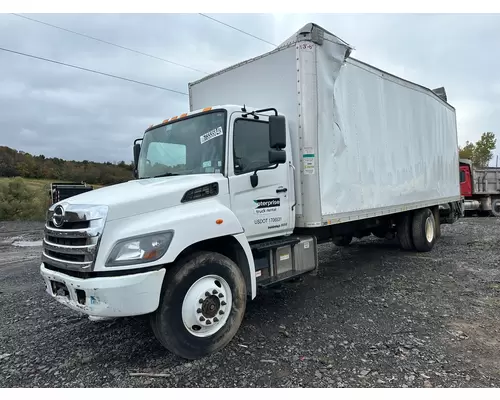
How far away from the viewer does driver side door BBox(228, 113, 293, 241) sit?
4035 mm

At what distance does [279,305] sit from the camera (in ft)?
16.5

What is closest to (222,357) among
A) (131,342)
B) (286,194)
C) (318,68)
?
(131,342)

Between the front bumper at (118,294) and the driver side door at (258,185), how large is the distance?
1.30 metres

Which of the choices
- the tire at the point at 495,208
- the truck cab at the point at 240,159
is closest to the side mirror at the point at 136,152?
the truck cab at the point at 240,159

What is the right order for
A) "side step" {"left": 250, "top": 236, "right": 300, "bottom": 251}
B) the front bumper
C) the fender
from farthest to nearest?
"side step" {"left": 250, "top": 236, "right": 300, "bottom": 251}
the fender
the front bumper

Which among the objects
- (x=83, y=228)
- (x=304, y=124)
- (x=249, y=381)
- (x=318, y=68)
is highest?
(x=318, y=68)

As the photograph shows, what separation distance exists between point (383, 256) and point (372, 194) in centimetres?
282

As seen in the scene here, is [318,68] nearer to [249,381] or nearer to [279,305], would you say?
[279,305]

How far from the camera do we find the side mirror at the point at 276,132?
12.8 ft

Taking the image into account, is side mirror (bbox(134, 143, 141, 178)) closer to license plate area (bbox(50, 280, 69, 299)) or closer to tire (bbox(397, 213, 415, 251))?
license plate area (bbox(50, 280, 69, 299))

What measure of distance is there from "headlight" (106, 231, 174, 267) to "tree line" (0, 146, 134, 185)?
741 inches

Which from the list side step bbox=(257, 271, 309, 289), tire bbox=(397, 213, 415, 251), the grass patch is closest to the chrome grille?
side step bbox=(257, 271, 309, 289)

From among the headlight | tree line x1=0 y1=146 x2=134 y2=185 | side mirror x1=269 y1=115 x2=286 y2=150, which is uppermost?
tree line x1=0 y1=146 x2=134 y2=185

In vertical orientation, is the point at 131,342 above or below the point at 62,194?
below
